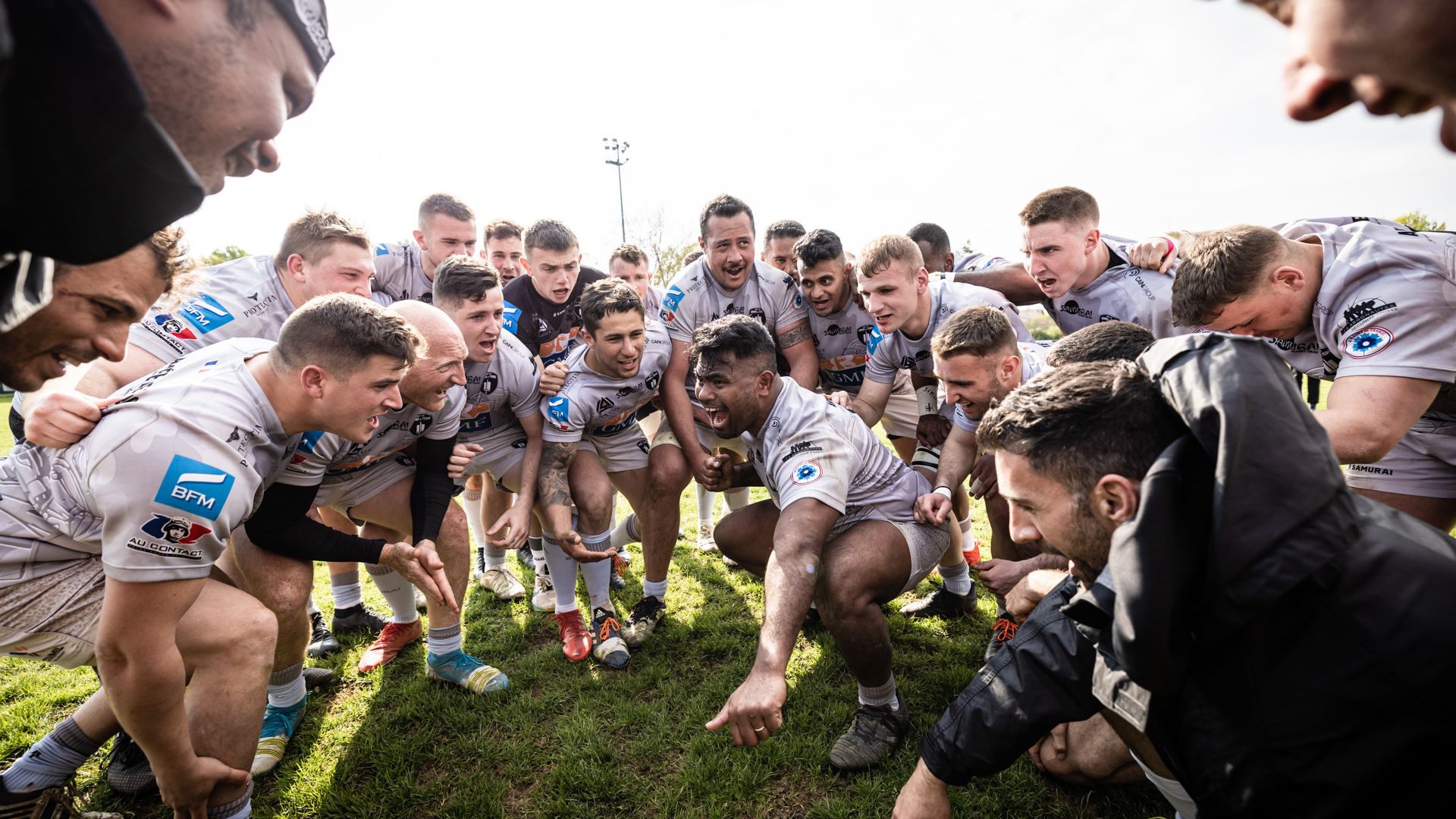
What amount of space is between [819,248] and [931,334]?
1114mm

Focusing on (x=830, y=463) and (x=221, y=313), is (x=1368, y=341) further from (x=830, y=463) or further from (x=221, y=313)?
(x=221, y=313)

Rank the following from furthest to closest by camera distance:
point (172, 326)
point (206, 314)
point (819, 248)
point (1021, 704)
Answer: point (819, 248), point (206, 314), point (172, 326), point (1021, 704)

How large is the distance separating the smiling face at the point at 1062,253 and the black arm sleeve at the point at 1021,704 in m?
2.96

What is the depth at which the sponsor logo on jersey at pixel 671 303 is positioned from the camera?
546 centimetres

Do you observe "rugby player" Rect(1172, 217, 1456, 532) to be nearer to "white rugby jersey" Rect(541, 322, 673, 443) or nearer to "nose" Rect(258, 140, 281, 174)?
"white rugby jersey" Rect(541, 322, 673, 443)

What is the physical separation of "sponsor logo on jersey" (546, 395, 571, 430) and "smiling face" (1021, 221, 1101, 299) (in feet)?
11.0

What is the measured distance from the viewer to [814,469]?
3.21m

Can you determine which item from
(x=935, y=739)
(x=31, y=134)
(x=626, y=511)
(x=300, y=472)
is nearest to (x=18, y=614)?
(x=300, y=472)

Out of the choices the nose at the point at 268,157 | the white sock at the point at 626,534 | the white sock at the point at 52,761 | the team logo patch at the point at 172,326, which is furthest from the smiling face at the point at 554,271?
the nose at the point at 268,157

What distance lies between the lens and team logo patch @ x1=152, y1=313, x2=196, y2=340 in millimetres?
3662

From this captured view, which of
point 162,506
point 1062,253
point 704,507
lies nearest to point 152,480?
point 162,506

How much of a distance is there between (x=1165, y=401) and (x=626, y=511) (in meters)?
6.53

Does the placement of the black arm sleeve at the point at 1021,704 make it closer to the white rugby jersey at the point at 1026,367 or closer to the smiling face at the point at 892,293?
the white rugby jersey at the point at 1026,367

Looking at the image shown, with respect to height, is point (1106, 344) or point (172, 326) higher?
point (1106, 344)
